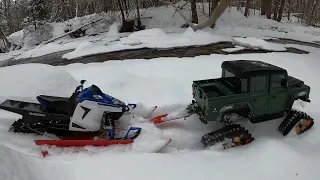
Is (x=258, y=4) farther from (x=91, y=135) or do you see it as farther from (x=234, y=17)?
(x=91, y=135)

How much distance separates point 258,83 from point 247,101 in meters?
0.37

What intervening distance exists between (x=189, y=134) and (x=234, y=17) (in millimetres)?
19243

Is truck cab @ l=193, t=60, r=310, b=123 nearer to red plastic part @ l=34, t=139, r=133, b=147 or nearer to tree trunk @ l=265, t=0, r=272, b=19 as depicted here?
red plastic part @ l=34, t=139, r=133, b=147

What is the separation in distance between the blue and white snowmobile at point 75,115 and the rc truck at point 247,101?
35.3 inches

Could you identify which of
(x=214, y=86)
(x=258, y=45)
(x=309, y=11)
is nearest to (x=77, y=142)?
(x=214, y=86)

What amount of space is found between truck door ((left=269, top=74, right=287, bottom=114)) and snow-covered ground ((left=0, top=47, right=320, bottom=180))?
1.54 ft

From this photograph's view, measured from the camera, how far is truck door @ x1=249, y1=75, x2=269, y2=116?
4914 mm

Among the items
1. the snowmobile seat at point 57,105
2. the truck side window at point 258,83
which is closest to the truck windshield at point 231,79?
the truck side window at point 258,83

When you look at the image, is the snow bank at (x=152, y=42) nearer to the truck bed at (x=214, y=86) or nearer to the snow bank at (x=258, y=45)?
the snow bank at (x=258, y=45)

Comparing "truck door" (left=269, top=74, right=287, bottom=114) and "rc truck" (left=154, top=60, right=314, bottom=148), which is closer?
"rc truck" (left=154, top=60, right=314, bottom=148)

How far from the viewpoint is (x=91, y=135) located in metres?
5.12

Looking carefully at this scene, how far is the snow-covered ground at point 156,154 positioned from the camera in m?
3.88

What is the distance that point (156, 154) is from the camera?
437cm

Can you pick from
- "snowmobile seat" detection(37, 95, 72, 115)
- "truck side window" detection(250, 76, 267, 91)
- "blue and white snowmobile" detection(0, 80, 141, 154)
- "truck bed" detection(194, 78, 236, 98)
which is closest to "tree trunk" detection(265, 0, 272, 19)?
"truck bed" detection(194, 78, 236, 98)
